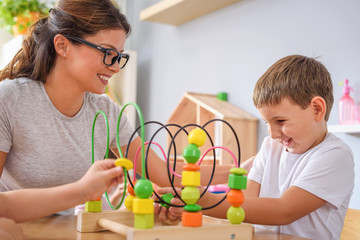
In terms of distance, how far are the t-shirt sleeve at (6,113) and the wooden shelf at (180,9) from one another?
1.64 meters

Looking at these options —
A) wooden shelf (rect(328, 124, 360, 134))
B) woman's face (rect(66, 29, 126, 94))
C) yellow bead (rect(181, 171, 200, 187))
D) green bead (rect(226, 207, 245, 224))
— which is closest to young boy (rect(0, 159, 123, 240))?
yellow bead (rect(181, 171, 200, 187))

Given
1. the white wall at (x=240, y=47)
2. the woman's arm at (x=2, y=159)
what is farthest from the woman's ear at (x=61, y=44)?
the white wall at (x=240, y=47)

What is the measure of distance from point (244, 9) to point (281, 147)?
1.42m

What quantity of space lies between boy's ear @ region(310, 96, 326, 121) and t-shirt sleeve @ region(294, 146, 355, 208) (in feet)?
0.36

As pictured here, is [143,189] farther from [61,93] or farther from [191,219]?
[61,93]

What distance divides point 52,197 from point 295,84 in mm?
754

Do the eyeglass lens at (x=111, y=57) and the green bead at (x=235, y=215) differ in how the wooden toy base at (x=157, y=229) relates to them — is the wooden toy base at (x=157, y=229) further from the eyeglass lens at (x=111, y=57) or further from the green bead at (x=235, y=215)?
the eyeglass lens at (x=111, y=57)

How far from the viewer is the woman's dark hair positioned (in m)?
1.25

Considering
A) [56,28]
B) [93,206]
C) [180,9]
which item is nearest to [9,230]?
[93,206]

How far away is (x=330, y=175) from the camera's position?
1.08 metres

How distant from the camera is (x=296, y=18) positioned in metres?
2.15

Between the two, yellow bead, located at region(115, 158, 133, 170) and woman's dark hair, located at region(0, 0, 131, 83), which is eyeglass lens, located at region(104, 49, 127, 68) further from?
yellow bead, located at region(115, 158, 133, 170)

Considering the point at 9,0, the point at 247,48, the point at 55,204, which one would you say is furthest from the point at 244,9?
the point at 55,204

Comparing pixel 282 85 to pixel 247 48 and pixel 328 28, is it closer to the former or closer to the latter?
pixel 328 28
